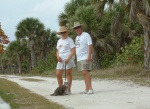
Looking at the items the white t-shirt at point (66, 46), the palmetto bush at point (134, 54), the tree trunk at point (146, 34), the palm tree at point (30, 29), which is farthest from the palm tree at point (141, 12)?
the palm tree at point (30, 29)

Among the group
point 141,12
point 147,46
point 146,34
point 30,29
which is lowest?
point 147,46

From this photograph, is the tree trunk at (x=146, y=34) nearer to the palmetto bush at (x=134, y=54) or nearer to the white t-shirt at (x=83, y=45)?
the palmetto bush at (x=134, y=54)

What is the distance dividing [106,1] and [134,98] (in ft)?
34.0

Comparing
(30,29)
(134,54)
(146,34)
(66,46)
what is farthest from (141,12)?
(30,29)

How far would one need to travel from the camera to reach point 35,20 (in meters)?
49.2

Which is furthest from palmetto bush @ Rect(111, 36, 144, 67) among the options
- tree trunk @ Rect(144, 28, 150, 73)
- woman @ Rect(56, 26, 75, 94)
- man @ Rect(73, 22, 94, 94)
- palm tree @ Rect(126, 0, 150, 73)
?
man @ Rect(73, 22, 94, 94)

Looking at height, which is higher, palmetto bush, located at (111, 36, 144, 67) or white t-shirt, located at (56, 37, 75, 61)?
palmetto bush, located at (111, 36, 144, 67)

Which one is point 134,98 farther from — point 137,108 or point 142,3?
point 142,3

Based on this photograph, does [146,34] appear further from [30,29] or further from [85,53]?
[30,29]

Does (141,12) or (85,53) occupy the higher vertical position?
(141,12)

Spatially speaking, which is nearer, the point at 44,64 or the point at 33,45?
the point at 44,64

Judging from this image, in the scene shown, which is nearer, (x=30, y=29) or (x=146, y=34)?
(x=146, y=34)

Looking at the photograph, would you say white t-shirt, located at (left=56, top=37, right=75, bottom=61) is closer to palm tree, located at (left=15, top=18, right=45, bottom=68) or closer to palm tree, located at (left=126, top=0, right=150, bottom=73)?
palm tree, located at (left=126, top=0, right=150, bottom=73)

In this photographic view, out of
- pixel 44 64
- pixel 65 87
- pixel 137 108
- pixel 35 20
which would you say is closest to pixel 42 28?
pixel 35 20
